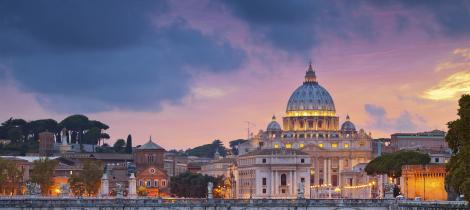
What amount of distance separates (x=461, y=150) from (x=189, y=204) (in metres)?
23.8

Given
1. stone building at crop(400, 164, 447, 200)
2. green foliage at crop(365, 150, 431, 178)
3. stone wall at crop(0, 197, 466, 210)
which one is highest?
green foliage at crop(365, 150, 431, 178)

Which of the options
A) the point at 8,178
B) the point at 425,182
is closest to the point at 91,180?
the point at 8,178

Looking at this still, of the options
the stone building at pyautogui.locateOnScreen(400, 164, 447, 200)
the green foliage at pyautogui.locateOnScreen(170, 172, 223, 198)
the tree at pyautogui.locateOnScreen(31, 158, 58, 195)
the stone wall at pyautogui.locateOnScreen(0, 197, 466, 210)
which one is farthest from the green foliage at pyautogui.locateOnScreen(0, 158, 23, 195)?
the stone wall at pyautogui.locateOnScreen(0, 197, 466, 210)

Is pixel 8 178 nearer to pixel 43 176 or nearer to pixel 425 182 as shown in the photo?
pixel 43 176

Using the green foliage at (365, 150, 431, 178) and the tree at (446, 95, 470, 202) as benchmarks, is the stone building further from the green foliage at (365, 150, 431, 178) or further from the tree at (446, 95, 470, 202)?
the tree at (446, 95, 470, 202)

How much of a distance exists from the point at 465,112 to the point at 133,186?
60118mm

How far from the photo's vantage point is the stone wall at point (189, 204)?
100 meters

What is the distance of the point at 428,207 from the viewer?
324 ft

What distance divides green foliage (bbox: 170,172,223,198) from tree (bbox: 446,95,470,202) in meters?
98.0

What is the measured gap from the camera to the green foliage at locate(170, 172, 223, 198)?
191 meters

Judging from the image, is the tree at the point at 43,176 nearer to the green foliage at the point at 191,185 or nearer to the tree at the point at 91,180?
the tree at the point at 91,180

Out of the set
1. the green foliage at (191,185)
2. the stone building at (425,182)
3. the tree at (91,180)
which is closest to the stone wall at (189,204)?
the stone building at (425,182)

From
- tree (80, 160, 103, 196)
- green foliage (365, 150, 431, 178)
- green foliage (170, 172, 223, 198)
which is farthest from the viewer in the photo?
Answer: green foliage (170, 172, 223, 198)

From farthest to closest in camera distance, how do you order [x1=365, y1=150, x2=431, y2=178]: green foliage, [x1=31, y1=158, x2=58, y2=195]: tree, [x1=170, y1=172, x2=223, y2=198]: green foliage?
[x1=170, y1=172, x2=223, y2=198]: green foliage < [x1=365, y1=150, x2=431, y2=178]: green foliage < [x1=31, y1=158, x2=58, y2=195]: tree
